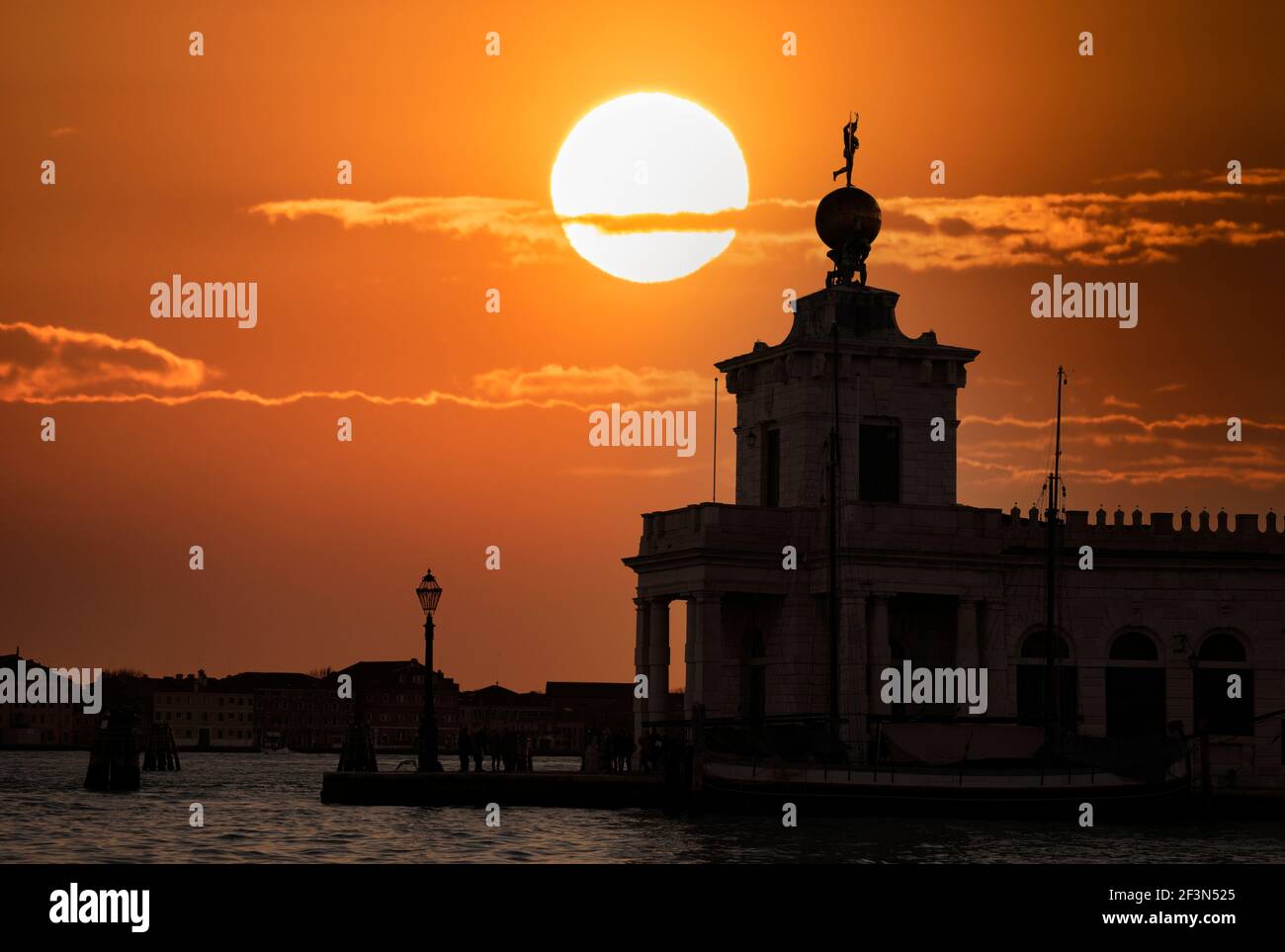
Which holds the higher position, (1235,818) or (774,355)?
(774,355)

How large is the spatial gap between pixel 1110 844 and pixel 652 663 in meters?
20.3

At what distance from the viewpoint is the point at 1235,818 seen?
58594 mm

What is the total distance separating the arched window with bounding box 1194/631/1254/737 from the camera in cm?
6525

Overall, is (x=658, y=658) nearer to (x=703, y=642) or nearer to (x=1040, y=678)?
(x=703, y=642)

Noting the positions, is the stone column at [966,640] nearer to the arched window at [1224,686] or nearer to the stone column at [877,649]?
the stone column at [877,649]

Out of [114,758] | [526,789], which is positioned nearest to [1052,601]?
[526,789]

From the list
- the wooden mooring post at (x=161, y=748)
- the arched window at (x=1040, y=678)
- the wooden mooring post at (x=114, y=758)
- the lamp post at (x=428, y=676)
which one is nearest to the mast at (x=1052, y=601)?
the arched window at (x=1040, y=678)

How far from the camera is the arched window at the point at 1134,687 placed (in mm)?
65312

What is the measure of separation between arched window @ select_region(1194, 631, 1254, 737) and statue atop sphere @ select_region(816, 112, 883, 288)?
1525 cm

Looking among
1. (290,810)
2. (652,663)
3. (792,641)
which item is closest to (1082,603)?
(792,641)

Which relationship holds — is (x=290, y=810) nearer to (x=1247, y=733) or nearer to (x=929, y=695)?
(x=929, y=695)

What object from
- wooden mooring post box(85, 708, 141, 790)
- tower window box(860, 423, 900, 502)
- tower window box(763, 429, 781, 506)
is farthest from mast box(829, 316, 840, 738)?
wooden mooring post box(85, 708, 141, 790)

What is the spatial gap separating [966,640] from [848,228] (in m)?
13.8
